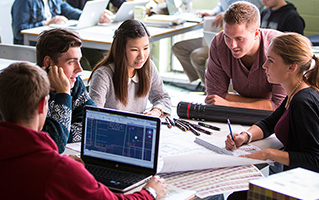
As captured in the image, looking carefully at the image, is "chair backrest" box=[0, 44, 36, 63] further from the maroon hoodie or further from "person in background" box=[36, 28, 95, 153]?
the maroon hoodie

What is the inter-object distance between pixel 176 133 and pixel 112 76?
519 millimetres

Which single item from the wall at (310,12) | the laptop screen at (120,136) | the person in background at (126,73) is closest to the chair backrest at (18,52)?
the person in background at (126,73)

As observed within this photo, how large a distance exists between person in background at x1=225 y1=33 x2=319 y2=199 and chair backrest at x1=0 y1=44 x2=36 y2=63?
6.30 ft

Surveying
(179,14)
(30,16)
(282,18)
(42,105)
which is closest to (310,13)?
(282,18)

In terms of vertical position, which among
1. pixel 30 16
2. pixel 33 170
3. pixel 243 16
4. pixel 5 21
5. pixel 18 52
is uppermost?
pixel 243 16

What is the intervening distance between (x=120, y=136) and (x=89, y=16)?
111 inches

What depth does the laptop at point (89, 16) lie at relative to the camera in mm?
3770

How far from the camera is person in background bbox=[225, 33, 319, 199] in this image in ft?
4.84

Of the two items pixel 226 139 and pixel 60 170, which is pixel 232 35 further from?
pixel 60 170

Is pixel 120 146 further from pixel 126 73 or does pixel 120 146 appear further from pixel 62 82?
pixel 126 73

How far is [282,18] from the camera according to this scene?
371 centimetres

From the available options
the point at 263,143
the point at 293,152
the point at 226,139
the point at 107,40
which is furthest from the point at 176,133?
the point at 107,40

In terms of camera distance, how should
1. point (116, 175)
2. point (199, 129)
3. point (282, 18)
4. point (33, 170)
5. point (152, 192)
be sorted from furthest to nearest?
point (282, 18), point (199, 129), point (116, 175), point (152, 192), point (33, 170)

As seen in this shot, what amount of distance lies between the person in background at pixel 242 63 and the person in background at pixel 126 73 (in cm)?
40
